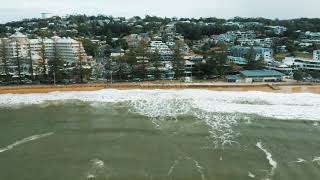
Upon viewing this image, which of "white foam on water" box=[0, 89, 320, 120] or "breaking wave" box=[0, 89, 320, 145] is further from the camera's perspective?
"white foam on water" box=[0, 89, 320, 120]

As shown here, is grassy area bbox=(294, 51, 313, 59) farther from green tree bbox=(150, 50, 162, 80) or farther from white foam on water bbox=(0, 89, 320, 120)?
white foam on water bbox=(0, 89, 320, 120)

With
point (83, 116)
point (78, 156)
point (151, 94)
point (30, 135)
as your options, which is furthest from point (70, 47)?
point (78, 156)

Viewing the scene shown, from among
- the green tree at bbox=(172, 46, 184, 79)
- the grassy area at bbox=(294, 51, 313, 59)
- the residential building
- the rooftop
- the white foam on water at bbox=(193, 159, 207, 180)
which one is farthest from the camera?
the grassy area at bbox=(294, 51, 313, 59)

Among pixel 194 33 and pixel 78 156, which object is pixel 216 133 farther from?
pixel 194 33

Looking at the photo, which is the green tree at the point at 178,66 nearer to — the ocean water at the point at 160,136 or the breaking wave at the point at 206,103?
the breaking wave at the point at 206,103

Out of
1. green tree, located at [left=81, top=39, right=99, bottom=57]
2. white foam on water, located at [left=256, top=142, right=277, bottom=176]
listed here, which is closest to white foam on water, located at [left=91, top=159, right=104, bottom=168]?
white foam on water, located at [left=256, top=142, right=277, bottom=176]

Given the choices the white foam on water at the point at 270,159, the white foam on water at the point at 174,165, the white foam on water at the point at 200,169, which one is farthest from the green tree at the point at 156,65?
the white foam on water at the point at 200,169
